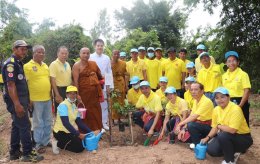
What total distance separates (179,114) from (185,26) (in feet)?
56.6

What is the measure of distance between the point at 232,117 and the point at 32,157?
10.2 feet

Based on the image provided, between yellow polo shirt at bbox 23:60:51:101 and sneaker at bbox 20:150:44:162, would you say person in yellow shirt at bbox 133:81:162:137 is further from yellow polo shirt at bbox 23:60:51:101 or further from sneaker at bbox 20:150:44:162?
sneaker at bbox 20:150:44:162

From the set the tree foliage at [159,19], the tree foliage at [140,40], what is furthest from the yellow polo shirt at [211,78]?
the tree foliage at [159,19]

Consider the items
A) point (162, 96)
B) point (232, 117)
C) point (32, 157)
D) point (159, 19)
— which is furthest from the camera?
point (159, 19)

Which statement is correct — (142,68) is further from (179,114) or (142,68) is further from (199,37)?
(199,37)

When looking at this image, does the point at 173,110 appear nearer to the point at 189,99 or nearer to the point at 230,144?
the point at 189,99

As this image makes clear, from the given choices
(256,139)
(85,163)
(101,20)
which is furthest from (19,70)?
(101,20)

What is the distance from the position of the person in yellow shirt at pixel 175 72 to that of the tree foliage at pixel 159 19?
42.2 ft

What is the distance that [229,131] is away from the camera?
14.4 feet

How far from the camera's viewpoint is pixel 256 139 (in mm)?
6203

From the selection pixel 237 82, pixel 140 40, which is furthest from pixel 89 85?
pixel 140 40

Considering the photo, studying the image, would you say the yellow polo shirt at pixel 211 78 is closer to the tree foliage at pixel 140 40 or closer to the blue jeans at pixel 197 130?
the blue jeans at pixel 197 130

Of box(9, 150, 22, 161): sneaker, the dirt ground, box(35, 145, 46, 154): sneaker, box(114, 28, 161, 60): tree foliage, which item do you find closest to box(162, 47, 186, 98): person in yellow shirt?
the dirt ground

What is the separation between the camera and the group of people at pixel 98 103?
4504 millimetres
